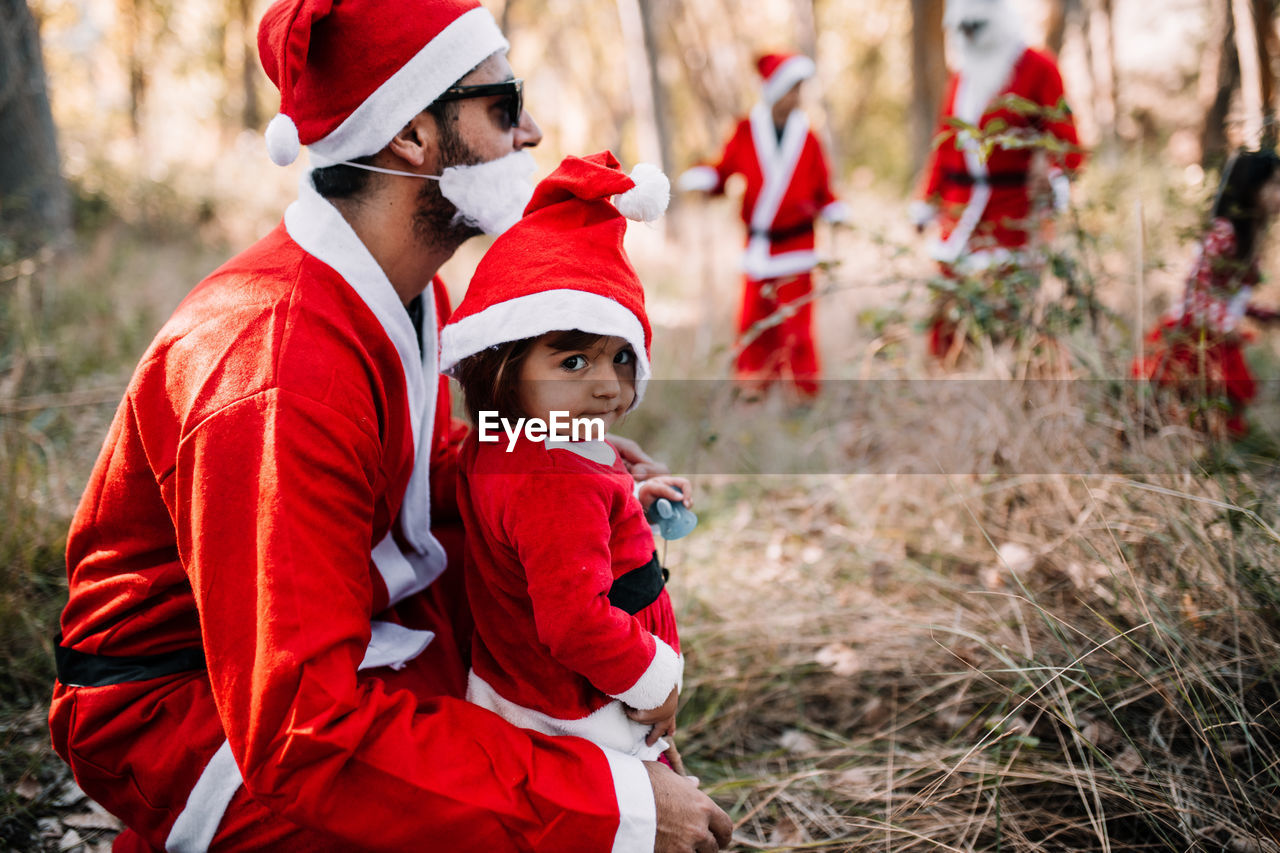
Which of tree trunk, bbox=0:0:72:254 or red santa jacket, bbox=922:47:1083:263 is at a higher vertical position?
tree trunk, bbox=0:0:72:254

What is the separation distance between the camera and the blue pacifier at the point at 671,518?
1771 mm

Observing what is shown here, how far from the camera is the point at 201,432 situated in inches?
51.6

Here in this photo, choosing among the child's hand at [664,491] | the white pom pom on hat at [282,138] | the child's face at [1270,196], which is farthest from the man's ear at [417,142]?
the child's face at [1270,196]

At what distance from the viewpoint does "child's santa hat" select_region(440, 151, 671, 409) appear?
1.44 metres

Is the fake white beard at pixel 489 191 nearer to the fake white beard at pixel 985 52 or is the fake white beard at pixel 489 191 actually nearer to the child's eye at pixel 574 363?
the child's eye at pixel 574 363

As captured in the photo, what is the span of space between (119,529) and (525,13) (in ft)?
80.0

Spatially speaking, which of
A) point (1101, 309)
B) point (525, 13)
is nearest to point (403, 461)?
point (1101, 309)

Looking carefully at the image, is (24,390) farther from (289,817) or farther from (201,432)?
(289,817)

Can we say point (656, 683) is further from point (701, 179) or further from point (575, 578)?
point (701, 179)

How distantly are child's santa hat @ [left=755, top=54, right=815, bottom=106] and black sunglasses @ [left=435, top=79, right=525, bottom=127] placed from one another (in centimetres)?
397

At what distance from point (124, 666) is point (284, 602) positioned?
58 centimetres

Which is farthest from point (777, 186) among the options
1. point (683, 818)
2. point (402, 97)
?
point (683, 818)

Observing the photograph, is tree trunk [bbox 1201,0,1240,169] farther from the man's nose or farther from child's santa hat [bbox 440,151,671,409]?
child's santa hat [bbox 440,151,671,409]

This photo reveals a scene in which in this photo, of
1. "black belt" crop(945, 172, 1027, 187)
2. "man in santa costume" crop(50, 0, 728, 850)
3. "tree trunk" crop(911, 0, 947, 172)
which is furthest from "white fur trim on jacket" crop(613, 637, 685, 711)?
"tree trunk" crop(911, 0, 947, 172)
